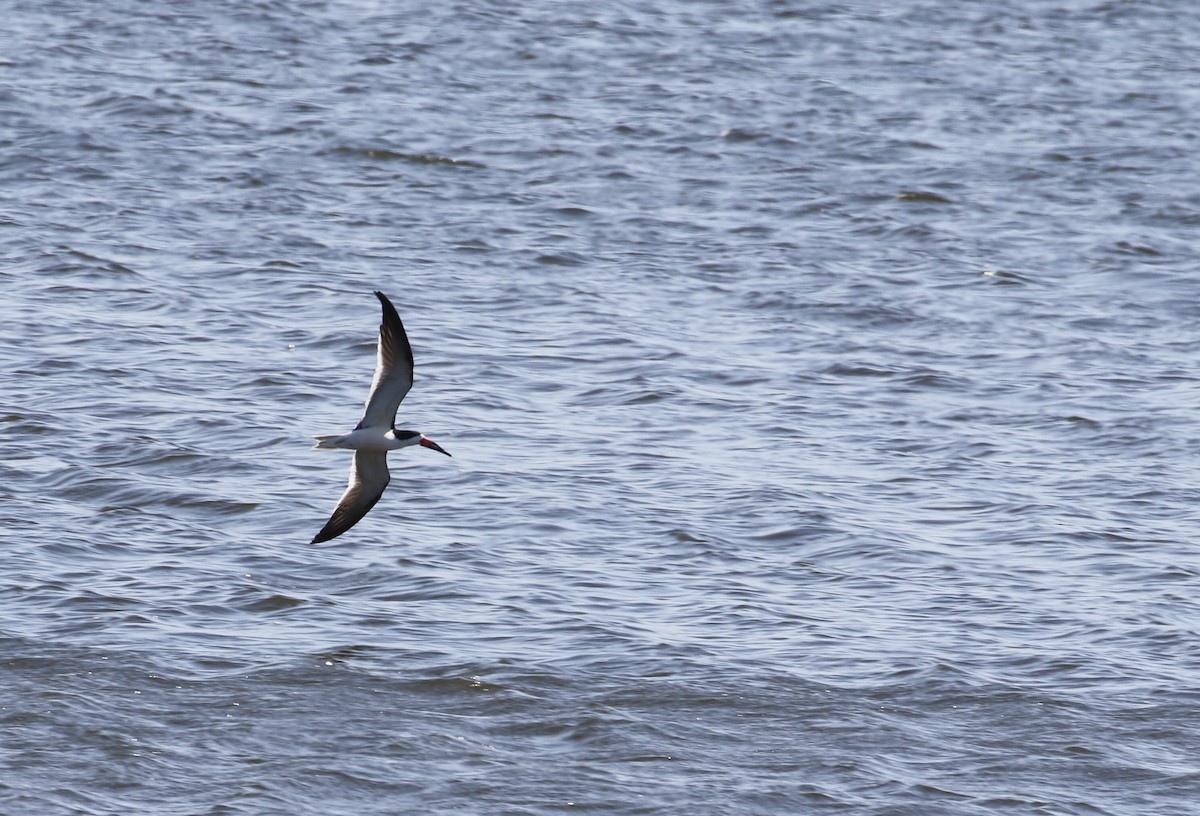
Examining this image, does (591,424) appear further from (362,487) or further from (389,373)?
(389,373)

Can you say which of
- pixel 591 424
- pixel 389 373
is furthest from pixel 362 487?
pixel 591 424

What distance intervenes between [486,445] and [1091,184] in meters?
10.9

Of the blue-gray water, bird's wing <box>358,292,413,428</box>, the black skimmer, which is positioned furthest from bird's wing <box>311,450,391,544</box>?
the blue-gray water

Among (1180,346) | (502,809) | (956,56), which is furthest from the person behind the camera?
(956,56)

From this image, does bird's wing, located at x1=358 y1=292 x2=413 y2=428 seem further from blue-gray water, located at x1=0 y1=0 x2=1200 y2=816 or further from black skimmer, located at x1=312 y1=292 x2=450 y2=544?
blue-gray water, located at x1=0 y1=0 x2=1200 y2=816

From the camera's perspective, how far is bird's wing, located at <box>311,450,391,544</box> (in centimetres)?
1132

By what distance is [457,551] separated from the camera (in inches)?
495

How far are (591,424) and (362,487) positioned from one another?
3812 mm

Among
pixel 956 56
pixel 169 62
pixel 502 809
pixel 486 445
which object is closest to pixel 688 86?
pixel 956 56

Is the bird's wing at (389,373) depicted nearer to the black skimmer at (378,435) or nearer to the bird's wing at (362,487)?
the black skimmer at (378,435)

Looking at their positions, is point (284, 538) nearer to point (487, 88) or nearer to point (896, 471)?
point (896, 471)

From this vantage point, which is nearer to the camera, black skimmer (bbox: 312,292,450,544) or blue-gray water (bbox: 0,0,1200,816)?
blue-gray water (bbox: 0,0,1200,816)

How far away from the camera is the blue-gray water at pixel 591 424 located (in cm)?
1009

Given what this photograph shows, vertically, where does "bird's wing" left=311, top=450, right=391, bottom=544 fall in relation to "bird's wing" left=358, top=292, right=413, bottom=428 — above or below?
below
